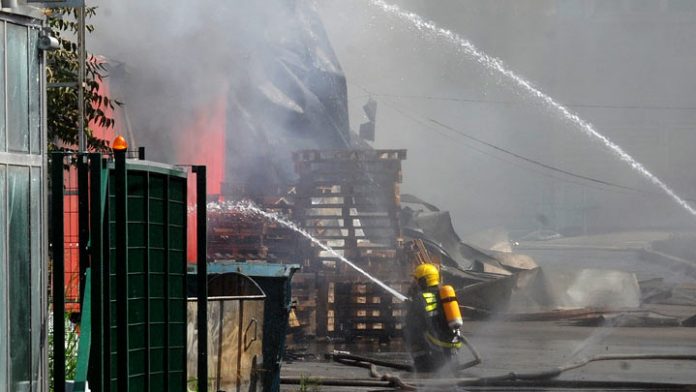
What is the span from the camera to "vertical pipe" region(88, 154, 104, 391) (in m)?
5.88

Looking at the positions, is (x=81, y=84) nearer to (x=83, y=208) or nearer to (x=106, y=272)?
(x=83, y=208)

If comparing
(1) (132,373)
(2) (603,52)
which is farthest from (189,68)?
(2) (603,52)

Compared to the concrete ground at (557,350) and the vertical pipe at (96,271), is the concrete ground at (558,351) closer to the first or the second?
the concrete ground at (557,350)

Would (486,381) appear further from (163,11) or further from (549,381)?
(163,11)

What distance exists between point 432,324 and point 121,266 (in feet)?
22.9

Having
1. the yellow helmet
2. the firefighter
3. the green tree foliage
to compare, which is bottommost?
the firefighter

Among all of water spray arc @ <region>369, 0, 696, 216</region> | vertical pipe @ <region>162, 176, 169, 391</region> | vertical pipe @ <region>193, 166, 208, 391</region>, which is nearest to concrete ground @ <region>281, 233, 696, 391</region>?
water spray arc @ <region>369, 0, 696, 216</region>

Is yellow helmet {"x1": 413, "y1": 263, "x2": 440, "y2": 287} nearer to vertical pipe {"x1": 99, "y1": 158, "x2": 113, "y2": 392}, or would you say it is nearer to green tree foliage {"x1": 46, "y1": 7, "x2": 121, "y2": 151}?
green tree foliage {"x1": 46, "y1": 7, "x2": 121, "y2": 151}

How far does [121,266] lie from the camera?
19.8 ft

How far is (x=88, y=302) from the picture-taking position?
6.08 meters

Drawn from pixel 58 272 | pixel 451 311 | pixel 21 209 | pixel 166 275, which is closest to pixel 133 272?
pixel 166 275

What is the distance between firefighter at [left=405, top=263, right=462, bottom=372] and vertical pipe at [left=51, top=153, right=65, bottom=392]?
6.77 m

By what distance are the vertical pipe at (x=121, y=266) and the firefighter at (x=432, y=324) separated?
260 inches

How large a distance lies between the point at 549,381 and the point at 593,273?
9.21 m
